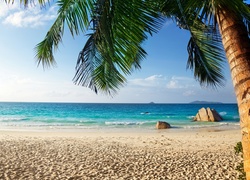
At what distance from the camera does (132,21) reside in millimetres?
3328

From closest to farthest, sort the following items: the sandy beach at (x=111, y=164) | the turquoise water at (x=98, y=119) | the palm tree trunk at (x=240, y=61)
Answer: the palm tree trunk at (x=240, y=61)
the sandy beach at (x=111, y=164)
the turquoise water at (x=98, y=119)

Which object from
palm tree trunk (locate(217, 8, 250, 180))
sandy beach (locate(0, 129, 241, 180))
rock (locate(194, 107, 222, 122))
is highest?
palm tree trunk (locate(217, 8, 250, 180))

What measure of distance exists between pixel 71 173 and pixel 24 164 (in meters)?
1.80

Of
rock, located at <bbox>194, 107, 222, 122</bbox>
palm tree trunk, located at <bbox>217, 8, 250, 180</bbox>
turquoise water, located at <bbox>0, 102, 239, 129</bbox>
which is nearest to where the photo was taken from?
palm tree trunk, located at <bbox>217, 8, 250, 180</bbox>

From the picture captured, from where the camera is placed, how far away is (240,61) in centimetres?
239

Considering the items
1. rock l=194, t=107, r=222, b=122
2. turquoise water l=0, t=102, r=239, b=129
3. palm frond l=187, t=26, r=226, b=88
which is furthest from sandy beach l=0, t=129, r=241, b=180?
rock l=194, t=107, r=222, b=122

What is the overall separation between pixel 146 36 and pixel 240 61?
1.54 m

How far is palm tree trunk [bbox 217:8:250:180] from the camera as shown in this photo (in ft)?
7.40

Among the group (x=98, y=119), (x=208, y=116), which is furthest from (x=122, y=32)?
(x=98, y=119)

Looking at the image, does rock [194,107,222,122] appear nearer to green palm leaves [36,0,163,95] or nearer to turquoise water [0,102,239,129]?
turquoise water [0,102,239,129]

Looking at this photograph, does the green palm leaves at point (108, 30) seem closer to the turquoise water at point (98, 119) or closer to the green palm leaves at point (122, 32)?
the green palm leaves at point (122, 32)

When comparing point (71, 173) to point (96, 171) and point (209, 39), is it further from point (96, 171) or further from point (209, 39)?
point (209, 39)

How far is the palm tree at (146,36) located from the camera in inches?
93.5

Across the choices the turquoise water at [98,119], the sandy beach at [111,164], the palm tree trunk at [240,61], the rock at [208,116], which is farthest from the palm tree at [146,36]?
the rock at [208,116]
